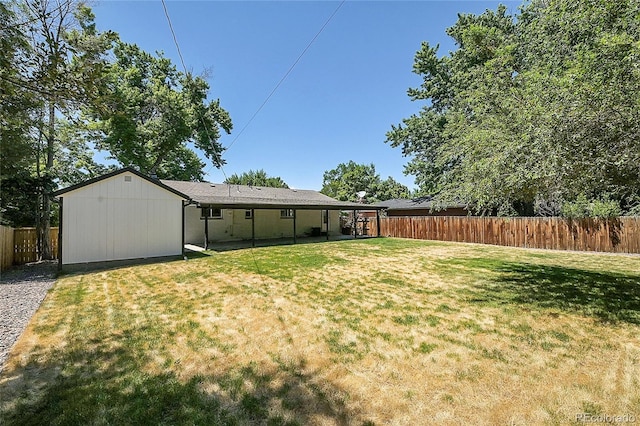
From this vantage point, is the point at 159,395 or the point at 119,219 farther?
the point at 119,219

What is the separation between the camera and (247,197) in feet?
53.7

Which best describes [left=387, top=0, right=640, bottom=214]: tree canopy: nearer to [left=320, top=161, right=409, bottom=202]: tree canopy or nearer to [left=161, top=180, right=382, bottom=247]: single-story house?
[left=161, top=180, right=382, bottom=247]: single-story house

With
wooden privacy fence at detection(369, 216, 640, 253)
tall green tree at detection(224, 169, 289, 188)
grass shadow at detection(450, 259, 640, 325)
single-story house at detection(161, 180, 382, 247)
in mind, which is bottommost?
grass shadow at detection(450, 259, 640, 325)

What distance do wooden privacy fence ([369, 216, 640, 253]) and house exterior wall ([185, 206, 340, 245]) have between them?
6.24m

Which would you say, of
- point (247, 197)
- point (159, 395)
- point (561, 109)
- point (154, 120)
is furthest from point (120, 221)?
point (154, 120)

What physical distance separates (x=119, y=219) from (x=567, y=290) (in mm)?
12098

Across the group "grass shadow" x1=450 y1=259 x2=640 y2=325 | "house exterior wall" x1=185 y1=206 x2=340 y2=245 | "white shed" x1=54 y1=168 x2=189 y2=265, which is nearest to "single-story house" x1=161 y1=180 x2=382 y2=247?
"house exterior wall" x1=185 y1=206 x2=340 y2=245

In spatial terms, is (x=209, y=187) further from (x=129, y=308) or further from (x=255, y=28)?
(x=129, y=308)

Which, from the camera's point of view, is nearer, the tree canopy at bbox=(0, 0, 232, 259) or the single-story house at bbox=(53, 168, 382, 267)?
the tree canopy at bbox=(0, 0, 232, 259)

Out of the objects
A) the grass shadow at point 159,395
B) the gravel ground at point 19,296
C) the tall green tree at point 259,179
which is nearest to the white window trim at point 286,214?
the gravel ground at point 19,296

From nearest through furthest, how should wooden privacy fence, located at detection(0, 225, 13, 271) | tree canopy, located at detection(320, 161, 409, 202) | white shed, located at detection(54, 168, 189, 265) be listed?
wooden privacy fence, located at detection(0, 225, 13, 271)
white shed, located at detection(54, 168, 189, 265)
tree canopy, located at detection(320, 161, 409, 202)

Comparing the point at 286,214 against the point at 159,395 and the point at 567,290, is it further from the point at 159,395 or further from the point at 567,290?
the point at 159,395

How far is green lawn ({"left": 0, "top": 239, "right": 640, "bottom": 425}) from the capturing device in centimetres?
235

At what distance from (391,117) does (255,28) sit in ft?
57.3
